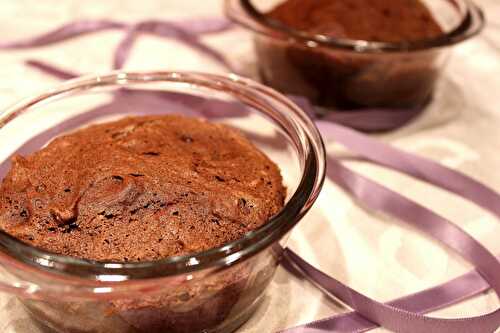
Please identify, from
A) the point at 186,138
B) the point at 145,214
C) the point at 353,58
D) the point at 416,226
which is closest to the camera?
the point at 145,214

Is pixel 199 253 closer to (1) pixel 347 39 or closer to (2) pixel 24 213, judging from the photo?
(2) pixel 24 213

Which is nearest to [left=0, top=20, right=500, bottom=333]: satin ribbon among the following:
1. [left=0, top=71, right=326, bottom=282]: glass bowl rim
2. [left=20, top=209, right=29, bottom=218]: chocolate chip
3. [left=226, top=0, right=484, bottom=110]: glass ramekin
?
[left=226, top=0, right=484, bottom=110]: glass ramekin

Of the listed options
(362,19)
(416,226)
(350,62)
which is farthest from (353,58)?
(416,226)

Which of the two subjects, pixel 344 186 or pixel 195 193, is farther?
pixel 344 186

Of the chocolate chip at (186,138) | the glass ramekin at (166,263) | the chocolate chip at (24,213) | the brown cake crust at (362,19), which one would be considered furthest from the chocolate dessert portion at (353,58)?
the chocolate chip at (24,213)

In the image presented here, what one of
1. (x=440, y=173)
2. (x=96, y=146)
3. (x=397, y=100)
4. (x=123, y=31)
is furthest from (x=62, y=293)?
(x=123, y=31)

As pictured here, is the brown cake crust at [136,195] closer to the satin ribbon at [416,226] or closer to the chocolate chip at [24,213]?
Result: the chocolate chip at [24,213]

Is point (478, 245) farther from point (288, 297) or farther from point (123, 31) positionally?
point (123, 31)

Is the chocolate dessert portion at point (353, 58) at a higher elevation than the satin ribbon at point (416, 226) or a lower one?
higher
